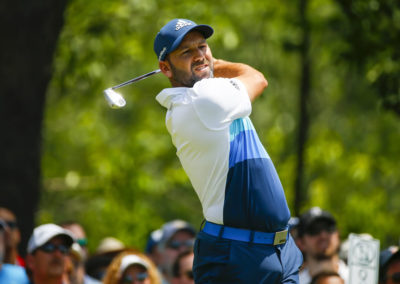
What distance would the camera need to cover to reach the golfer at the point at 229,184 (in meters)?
4.88

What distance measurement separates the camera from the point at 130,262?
8.15 metres

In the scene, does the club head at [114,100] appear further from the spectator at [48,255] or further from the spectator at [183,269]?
the spectator at [183,269]

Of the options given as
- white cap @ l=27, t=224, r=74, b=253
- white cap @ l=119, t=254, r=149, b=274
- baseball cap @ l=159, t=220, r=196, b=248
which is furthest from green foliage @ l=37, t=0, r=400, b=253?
white cap @ l=27, t=224, r=74, b=253

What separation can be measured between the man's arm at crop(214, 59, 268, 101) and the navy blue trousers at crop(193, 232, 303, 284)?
826 mm


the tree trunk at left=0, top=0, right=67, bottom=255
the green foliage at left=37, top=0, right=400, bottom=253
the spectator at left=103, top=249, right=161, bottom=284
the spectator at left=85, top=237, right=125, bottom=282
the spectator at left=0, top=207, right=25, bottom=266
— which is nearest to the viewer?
the spectator at left=103, top=249, right=161, bottom=284

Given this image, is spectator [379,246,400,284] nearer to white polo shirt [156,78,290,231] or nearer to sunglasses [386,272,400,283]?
sunglasses [386,272,400,283]

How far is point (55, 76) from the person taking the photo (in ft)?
41.5

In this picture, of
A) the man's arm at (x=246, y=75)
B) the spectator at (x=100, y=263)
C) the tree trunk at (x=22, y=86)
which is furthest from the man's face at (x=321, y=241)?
the man's arm at (x=246, y=75)

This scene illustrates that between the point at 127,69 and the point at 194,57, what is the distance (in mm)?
13595

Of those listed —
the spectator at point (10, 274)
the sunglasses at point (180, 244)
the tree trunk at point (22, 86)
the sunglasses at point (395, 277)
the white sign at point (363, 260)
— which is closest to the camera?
the white sign at point (363, 260)

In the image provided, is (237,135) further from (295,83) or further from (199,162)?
(295,83)

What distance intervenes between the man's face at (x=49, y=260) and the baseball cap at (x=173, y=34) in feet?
10.4

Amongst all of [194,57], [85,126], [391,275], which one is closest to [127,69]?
[85,126]

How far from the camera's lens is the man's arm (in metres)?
5.15
